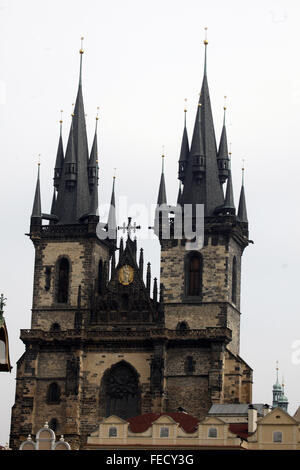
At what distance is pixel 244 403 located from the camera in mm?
95938

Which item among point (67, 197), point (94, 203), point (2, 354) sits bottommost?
point (2, 354)

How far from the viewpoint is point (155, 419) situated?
86.9m

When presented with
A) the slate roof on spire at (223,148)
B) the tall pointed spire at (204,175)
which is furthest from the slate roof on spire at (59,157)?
the slate roof on spire at (223,148)

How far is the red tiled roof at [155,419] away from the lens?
85.0 m

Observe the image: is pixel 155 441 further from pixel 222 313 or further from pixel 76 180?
pixel 76 180

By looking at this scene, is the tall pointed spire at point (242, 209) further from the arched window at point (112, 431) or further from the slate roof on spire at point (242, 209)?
the arched window at point (112, 431)

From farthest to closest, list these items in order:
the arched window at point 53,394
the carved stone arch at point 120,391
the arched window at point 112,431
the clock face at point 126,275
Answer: the clock face at point 126,275 → the arched window at point 53,394 → the carved stone arch at point 120,391 → the arched window at point 112,431

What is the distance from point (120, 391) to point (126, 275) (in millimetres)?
6890

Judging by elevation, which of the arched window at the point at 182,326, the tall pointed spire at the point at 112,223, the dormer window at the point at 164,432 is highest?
the tall pointed spire at the point at 112,223

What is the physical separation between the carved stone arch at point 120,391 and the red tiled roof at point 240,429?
10971mm

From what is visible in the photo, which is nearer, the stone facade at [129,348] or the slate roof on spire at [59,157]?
the stone facade at [129,348]

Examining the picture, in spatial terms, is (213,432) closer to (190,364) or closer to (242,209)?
(190,364)

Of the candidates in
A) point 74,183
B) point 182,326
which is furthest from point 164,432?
point 74,183

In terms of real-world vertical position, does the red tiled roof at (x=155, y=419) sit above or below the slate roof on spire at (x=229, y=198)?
below
